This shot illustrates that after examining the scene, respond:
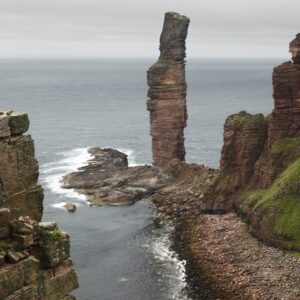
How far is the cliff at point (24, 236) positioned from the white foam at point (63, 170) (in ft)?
257

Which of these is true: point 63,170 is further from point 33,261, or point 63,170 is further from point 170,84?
point 33,261

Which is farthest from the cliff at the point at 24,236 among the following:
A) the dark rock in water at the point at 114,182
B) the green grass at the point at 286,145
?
the dark rock in water at the point at 114,182

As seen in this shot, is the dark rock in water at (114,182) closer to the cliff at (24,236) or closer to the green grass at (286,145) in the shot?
the green grass at (286,145)

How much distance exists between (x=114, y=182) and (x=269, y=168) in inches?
1461

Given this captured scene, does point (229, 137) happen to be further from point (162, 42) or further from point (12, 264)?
point (12, 264)

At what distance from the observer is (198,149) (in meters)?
170

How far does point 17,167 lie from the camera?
2905 centimetres

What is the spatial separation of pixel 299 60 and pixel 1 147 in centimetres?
7385

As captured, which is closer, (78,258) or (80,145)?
(78,258)

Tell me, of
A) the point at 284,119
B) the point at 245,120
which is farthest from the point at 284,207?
the point at 245,120

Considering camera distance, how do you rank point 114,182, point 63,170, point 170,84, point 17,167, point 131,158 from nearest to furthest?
point 17,167 < point 114,182 < point 170,84 < point 63,170 < point 131,158

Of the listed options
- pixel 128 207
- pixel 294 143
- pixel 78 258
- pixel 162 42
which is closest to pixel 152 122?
pixel 162 42

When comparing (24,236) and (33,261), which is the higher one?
(24,236)

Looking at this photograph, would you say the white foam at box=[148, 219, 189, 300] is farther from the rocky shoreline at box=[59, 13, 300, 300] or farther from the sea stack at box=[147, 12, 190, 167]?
the sea stack at box=[147, 12, 190, 167]
